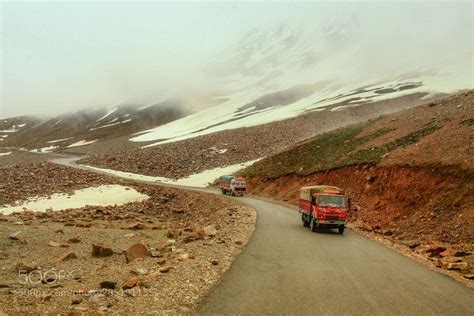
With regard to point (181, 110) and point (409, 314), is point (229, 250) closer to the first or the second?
point (409, 314)

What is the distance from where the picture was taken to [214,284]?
11.5 metres

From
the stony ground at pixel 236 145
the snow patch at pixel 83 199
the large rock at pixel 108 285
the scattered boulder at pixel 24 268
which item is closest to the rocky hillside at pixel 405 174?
the large rock at pixel 108 285

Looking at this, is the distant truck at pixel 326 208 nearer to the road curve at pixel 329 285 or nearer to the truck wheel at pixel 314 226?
the truck wheel at pixel 314 226

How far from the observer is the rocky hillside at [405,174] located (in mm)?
21719

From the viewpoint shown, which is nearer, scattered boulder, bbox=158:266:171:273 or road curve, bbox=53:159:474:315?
road curve, bbox=53:159:474:315

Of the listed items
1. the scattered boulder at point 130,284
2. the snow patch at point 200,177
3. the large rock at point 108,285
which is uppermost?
the large rock at point 108,285

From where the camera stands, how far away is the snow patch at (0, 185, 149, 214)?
1366 inches

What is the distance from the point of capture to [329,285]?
1203cm

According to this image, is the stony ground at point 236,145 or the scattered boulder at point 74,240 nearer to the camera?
the scattered boulder at point 74,240

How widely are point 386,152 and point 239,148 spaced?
4208 cm

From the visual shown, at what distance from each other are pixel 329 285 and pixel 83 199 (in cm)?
3193

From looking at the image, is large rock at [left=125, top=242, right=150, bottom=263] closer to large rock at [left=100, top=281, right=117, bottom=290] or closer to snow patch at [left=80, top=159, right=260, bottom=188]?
large rock at [left=100, top=281, right=117, bottom=290]

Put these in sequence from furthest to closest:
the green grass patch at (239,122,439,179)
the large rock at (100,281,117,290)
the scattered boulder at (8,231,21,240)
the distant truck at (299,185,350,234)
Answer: the green grass patch at (239,122,439,179) → the distant truck at (299,185,350,234) → the scattered boulder at (8,231,21,240) → the large rock at (100,281,117,290)

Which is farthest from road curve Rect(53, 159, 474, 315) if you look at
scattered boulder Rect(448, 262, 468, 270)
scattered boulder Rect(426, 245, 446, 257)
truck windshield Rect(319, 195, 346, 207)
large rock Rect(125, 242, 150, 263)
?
truck windshield Rect(319, 195, 346, 207)
